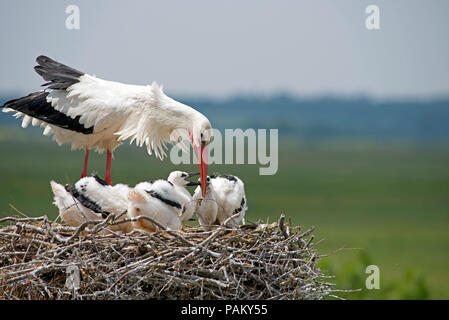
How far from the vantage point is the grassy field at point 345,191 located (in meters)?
44.1

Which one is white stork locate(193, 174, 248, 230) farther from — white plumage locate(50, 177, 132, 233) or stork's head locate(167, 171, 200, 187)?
white plumage locate(50, 177, 132, 233)

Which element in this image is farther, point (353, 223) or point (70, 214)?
point (353, 223)

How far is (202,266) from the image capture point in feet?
21.2

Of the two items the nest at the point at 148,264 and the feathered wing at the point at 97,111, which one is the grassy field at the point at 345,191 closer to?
the feathered wing at the point at 97,111

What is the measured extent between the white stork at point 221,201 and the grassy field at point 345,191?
1707cm

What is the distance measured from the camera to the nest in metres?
6.33

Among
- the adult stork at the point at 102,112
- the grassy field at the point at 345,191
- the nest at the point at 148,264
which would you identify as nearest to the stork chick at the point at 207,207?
the nest at the point at 148,264

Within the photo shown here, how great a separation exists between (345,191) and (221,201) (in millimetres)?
70672

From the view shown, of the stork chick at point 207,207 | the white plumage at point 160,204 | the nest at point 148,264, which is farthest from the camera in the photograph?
the stork chick at point 207,207

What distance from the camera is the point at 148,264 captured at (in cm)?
634

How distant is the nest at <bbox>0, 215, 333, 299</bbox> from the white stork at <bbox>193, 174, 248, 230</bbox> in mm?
564

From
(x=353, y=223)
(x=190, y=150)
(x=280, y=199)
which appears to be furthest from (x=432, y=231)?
(x=190, y=150)
